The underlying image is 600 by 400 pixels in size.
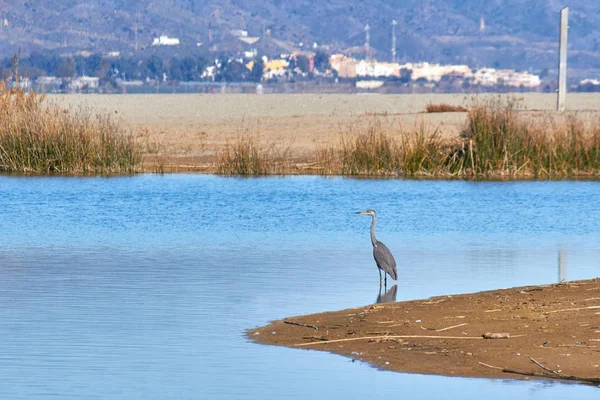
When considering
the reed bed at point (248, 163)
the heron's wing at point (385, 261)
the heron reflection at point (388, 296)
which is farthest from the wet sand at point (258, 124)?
the heron reflection at point (388, 296)

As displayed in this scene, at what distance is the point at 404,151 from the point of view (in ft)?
84.3

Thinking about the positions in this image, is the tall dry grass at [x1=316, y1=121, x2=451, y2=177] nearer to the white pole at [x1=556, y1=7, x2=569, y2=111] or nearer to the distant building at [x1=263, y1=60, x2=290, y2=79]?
the white pole at [x1=556, y1=7, x2=569, y2=111]

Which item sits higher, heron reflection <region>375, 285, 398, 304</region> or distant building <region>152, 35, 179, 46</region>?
distant building <region>152, 35, 179, 46</region>

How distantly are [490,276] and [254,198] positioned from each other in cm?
906

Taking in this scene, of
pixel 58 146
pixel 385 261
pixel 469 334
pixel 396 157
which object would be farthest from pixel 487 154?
pixel 469 334

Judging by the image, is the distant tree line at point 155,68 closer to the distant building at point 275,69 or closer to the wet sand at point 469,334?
the distant building at point 275,69

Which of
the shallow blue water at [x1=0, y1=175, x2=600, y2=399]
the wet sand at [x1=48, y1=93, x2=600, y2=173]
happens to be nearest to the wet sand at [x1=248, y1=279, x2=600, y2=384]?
the shallow blue water at [x1=0, y1=175, x2=600, y2=399]

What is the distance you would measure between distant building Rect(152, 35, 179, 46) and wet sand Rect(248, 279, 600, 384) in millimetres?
181485

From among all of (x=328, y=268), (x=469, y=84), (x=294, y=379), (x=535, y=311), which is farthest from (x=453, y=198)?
(x=469, y=84)

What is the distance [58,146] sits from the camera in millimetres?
25406

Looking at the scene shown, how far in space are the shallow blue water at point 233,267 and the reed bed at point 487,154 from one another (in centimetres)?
95

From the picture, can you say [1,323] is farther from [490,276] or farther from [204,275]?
[490,276]

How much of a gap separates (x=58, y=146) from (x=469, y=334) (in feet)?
56.6

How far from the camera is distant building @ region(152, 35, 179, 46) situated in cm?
19062
